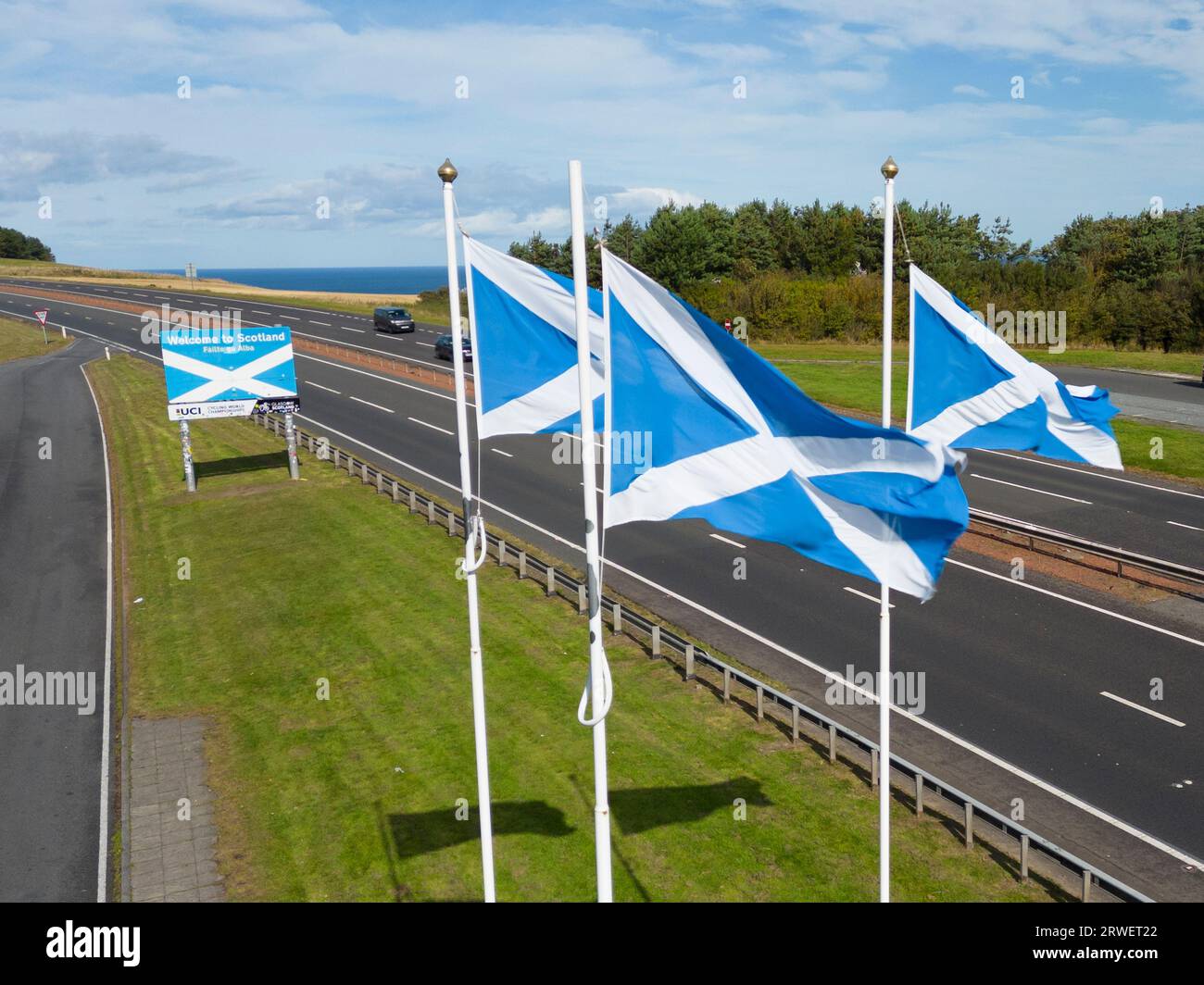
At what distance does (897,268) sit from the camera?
7538 cm

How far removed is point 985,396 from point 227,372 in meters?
25.0

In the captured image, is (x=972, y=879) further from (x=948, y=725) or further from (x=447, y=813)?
(x=447, y=813)

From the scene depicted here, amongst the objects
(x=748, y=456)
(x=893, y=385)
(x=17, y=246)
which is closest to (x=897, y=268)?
(x=893, y=385)

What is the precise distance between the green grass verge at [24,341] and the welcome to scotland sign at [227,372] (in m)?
38.8

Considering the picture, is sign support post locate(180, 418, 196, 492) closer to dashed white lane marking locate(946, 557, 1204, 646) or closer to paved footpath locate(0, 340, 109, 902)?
paved footpath locate(0, 340, 109, 902)

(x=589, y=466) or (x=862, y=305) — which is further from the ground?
(x=862, y=305)

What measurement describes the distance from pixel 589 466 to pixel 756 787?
6985 mm

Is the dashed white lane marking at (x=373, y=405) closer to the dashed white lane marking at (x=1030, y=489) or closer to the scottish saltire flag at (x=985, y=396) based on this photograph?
the dashed white lane marking at (x=1030, y=489)

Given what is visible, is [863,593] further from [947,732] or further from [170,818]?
[170,818]

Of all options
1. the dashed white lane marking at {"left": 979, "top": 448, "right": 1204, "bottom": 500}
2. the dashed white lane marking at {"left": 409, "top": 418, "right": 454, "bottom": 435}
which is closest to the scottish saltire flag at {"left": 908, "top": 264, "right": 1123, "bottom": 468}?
the dashed white lane marking at {"left": 979, "top": 448, "right": 1204, "bottom": 500}

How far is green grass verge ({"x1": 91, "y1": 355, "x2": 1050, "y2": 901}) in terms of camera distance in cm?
1185
